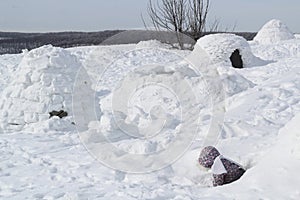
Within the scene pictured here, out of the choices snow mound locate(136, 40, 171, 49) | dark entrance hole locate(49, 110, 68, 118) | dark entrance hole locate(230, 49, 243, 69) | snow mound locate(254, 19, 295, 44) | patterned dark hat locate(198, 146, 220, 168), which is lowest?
dark entrance hole locate(49, 110, 68, 118)

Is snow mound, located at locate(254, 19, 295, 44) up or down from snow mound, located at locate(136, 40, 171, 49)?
up

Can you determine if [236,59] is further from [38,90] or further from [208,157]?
[208,157]

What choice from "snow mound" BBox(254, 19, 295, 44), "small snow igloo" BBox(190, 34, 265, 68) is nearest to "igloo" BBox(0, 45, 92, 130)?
"small snow igloo" BBox(190, 34, 265, 68)

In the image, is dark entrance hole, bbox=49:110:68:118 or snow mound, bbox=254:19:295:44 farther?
snow mound, bbox=254:19:295:44

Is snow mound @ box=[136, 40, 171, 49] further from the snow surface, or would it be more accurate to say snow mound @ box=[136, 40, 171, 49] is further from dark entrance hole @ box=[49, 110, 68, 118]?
dark entrance hole @ box=[49, 110, 68, 118]

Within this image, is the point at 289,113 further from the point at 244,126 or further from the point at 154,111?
the point at 154,111

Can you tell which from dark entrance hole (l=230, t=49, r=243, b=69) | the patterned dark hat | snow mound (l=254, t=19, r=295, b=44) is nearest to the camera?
the patterned dark hat

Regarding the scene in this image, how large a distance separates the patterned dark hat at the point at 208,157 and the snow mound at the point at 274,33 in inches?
593

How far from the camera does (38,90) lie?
305 inches

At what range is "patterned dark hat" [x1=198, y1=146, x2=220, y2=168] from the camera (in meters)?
4.61

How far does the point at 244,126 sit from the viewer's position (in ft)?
19.8

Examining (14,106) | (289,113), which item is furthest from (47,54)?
(289,113)

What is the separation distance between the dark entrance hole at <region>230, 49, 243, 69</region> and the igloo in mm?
6599

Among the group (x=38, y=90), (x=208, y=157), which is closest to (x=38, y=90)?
(x=38, y=90)
